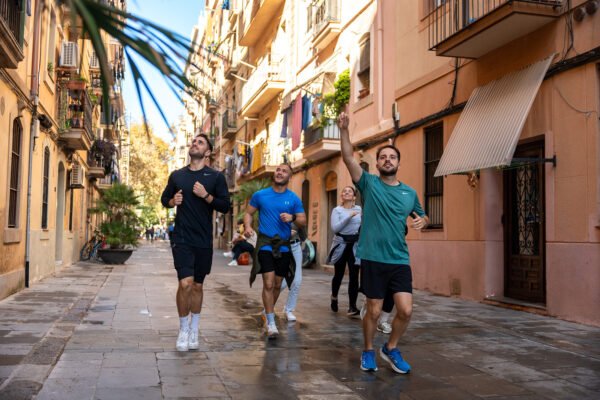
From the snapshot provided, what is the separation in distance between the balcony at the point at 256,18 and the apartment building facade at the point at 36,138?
9.20 m

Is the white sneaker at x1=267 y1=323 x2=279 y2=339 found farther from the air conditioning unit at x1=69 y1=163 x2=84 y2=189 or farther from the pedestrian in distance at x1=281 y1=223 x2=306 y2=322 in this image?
the air conditioning unit at x1=69 y1=163 x2=84 y2=189

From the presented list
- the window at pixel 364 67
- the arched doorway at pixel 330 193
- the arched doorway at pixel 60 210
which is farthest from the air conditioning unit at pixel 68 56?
the arched doorway at pixel 330 193

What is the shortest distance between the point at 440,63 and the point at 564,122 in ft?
13.5

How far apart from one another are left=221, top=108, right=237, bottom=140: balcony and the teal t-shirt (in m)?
33.8

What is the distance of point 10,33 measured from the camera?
8867mm

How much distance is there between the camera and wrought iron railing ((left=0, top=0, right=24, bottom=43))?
947cm

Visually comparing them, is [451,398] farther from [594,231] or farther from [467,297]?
[467,297]

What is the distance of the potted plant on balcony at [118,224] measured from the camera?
845 inches

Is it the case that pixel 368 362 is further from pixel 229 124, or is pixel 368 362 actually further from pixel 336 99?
pixel 229 124

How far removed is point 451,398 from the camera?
445 centimetres

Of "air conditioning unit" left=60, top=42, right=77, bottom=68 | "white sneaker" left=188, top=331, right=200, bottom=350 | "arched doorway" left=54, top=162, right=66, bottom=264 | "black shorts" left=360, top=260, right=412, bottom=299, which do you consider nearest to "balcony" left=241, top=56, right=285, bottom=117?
"arched doorway" left=54, top=162, right=66, bottom=264

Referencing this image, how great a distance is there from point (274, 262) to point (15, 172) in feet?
22.7

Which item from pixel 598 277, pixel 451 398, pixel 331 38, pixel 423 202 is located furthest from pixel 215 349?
pixel 331 38

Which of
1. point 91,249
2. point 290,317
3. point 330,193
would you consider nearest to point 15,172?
point 290,317
